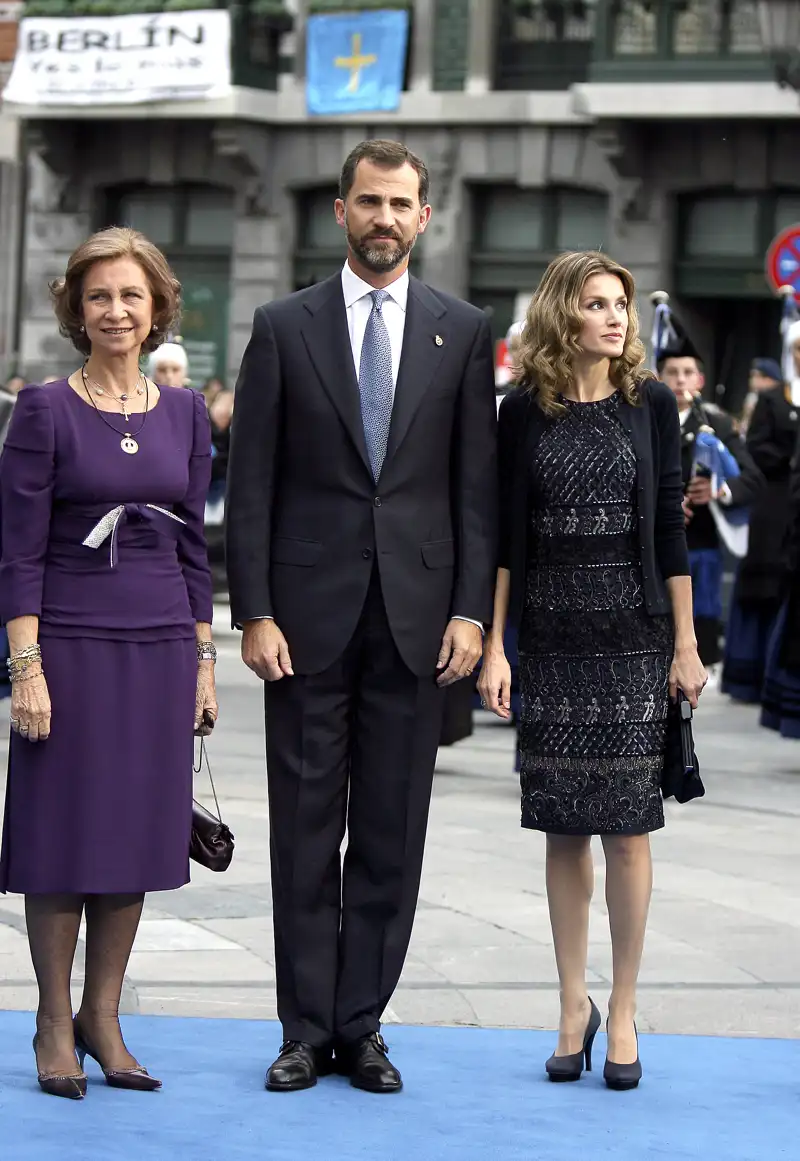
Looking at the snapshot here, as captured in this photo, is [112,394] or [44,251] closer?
[112,394]

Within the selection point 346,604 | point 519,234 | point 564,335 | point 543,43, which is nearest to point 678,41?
point 543,43

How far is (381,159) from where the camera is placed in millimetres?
5781

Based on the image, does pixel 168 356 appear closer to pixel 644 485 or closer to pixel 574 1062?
pixel 644 485

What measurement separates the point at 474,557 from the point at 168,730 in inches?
32.6

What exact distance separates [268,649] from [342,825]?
0.49 metres

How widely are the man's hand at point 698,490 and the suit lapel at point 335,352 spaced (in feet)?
18.8

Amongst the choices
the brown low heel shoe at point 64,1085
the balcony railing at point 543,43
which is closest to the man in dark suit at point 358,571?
the brown low heel shoe at point 64,1085

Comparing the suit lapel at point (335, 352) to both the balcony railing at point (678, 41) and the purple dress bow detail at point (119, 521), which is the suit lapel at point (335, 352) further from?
the balcony railing at point (678, 41)

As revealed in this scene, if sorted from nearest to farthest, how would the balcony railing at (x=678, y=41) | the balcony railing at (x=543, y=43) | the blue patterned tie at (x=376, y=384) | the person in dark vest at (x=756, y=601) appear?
the blue patterned tie at (x=376, y=384), the person in dark vest at (x=756, y=601), the balcony railing at (x=678, y=41), the balcony railing at (x=543, y=43)

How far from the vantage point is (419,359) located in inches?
232

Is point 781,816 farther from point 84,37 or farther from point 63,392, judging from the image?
point 84,37

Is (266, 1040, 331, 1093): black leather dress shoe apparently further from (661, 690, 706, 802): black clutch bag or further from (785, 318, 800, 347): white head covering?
(785, 318, 800, 347): white head covering

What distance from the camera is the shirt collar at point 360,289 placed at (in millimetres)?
5957

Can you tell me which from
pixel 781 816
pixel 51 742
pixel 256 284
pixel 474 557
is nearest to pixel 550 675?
pixel 474 557
